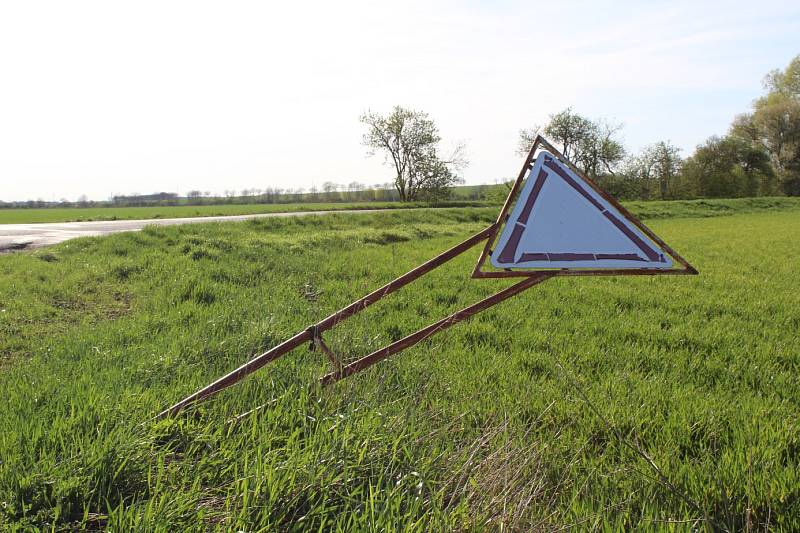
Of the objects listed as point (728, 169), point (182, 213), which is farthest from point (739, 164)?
point (182, 213)

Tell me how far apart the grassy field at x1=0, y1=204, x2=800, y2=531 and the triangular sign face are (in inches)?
36.5

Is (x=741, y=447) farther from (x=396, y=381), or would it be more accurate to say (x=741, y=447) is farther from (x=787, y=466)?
(x=396, y=381)

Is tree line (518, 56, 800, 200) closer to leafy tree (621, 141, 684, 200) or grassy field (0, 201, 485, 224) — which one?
leafy tree (621, 141, 684, 200)

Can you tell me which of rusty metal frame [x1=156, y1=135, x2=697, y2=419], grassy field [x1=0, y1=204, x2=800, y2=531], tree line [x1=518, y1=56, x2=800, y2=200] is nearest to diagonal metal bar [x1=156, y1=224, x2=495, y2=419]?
rusty metal frame [x1=156, y1=135, x2=697, y2=419]

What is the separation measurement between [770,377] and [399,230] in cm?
1364

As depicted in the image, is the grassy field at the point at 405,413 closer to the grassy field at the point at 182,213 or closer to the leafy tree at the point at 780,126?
the grassy field at the point at 182,213

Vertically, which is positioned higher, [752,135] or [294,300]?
[752,135]

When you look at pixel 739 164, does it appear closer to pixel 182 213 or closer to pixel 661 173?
pixel 661 173

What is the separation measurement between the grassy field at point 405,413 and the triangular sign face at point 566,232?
926 mm

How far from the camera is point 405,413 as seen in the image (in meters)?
3.05

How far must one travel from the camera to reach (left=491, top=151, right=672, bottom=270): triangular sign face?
112 inches

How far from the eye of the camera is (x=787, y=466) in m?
2.81

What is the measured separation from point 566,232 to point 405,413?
4.91ft

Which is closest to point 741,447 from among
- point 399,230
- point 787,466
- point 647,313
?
point 787,466
